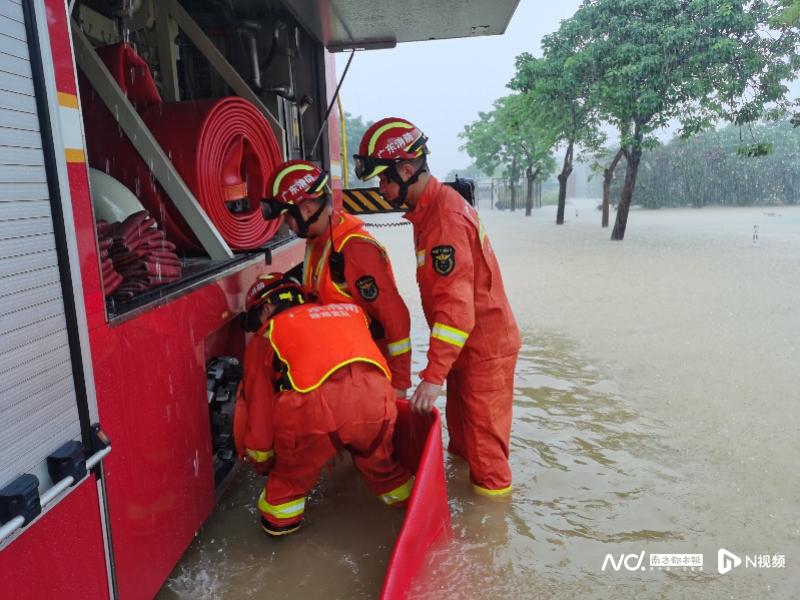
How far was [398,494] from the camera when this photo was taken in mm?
2703

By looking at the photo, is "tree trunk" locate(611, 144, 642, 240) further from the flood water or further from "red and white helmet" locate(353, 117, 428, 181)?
"red and white helmet" locate(353, 117, 428, 181)

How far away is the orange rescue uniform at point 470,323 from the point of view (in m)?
2.57

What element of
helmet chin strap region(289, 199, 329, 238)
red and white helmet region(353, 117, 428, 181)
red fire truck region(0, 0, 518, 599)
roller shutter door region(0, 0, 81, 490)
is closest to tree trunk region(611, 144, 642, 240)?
red fire truck region(0, 0, 518, 599)

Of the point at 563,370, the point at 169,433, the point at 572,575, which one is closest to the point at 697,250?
the point at 563,370

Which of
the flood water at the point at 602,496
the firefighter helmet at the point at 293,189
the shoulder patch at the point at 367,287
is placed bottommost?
the flood water at the point at 602,496

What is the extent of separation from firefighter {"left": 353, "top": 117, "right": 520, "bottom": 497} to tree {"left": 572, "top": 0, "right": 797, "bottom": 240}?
11.7m

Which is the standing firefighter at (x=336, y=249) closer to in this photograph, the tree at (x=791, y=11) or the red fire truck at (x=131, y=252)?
the red fire truck at (x=131, y=252)

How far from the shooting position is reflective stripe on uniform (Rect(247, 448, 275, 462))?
2426 millimetres

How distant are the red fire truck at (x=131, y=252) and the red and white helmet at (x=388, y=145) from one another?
2.41 ft

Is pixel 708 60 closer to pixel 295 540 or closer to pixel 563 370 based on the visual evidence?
pixel 563 370

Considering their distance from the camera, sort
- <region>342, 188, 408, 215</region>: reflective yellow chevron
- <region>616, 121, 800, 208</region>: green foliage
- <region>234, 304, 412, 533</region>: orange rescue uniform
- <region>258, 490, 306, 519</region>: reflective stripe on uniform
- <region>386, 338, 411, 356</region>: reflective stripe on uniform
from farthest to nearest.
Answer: <region>616, 121, 800, 208</region>: green foliage → <region>342, 188, 408, 215</region>: reflective yellow chevron → <region>386, 338, 411, 356</region>: reflective stripe on uniform → <region>258, 490, 306, 519</region>: reflective stripe on uniform → <region>234, 304, 412, 533</region>: orange rescue uniform

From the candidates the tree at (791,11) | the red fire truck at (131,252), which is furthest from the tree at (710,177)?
the red fire truck at (131,252)

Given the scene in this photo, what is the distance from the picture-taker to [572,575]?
2.41 m

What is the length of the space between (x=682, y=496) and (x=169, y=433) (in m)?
2.35
